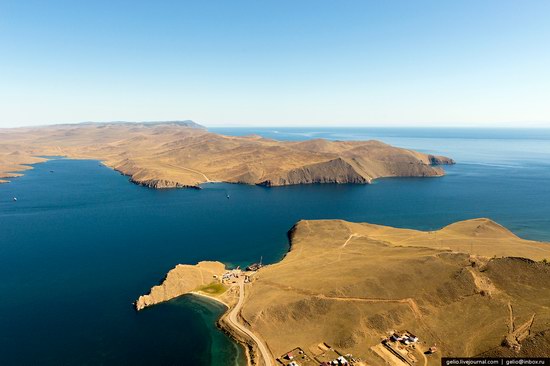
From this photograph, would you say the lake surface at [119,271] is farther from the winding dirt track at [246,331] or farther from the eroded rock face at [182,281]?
the winding dirt track at [246,331]

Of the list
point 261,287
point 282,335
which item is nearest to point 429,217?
point 261,287

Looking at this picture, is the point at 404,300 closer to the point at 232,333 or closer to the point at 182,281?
the point at 232,333

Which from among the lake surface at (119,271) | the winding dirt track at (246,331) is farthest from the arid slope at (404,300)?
the lake surface at (119,271)

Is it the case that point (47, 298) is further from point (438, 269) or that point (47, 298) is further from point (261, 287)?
point (438, 269)

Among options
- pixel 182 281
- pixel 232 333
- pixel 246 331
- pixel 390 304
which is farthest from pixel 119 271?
pixel 390 304

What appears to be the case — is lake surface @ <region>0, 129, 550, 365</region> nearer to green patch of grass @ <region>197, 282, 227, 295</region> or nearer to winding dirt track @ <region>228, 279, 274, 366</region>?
winding dirt track @ <region>228, 279, 274, 366</region>

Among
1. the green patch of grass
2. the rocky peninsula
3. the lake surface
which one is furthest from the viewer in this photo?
the green patch of grass

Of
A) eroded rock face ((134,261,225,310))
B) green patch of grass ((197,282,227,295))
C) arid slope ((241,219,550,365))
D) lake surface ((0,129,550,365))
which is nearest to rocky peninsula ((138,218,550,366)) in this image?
arid slope ((241,219,550,365))

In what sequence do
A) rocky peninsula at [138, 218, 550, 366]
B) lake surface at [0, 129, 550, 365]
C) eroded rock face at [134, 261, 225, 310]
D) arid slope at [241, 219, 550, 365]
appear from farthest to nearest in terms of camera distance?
eroded rock face at [134, 261, 225, 310] < lake surface at [0, 129, 550, 365] < arid slope at [241, 219, 550, 365] < rocky peninsula at [138, 218, 550, 366]

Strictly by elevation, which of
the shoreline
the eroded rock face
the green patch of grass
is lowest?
the shoreline
